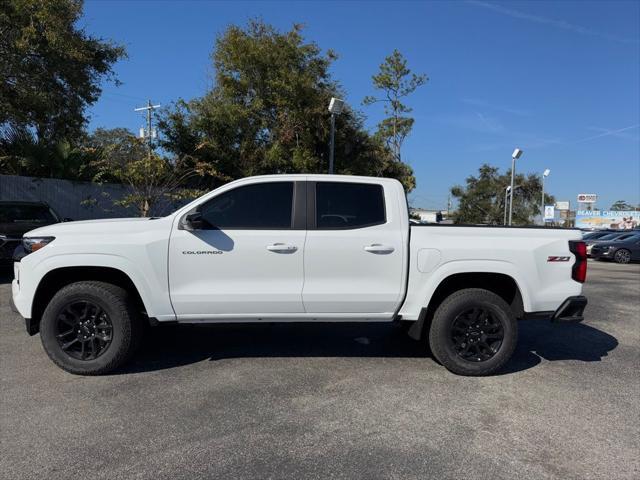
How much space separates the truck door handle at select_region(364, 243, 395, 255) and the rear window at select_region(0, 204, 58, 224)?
867cm

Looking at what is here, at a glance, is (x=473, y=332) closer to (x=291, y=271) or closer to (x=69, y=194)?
(x=291, y=271)

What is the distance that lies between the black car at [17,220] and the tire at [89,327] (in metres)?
6.04

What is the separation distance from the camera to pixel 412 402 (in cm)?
425

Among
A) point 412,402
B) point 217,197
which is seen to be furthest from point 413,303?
point 217,197

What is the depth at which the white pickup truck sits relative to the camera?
4629mm

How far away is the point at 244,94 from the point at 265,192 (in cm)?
1509

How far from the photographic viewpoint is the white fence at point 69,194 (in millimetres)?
14688

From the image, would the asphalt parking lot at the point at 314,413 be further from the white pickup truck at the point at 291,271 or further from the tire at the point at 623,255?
the tire at the point at 623,255

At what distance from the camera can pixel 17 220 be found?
10.3m

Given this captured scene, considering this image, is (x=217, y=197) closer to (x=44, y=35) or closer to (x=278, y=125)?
(x=44, y=35)

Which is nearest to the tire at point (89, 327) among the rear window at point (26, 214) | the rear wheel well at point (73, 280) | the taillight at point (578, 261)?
the rear wheel well at point (73, 280)

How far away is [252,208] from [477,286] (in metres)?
2.46

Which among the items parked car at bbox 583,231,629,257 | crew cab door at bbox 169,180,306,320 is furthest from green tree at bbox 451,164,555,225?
crew cab door at bbox 169,180,306,320

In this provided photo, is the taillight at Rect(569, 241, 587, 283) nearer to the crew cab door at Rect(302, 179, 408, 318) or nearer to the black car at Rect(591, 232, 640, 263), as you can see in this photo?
the crew cab door at Rect(302, 179, 408, 318)
